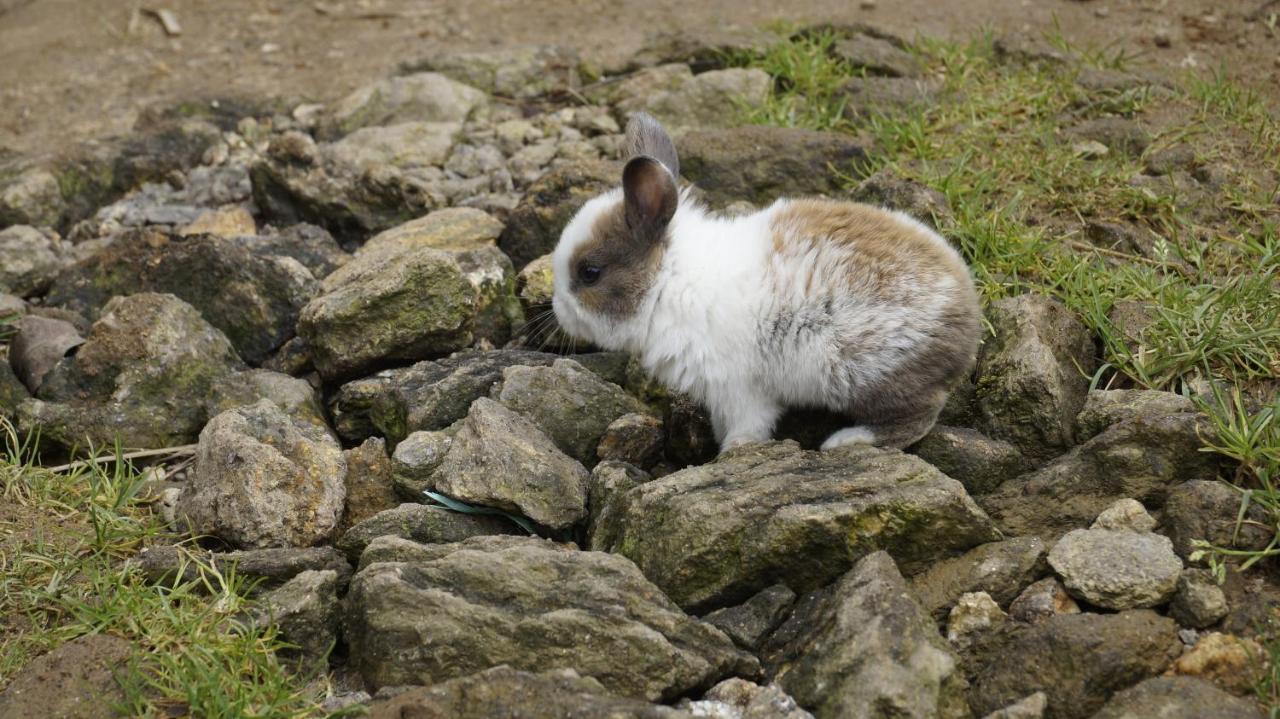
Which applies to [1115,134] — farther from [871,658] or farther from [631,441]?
[871,658]

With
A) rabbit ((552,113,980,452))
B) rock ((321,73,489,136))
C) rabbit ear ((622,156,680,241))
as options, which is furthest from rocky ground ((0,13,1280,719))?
rock ((321,73,489,136))

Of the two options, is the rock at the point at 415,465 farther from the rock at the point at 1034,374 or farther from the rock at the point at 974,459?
the rock at the point at 1034,374

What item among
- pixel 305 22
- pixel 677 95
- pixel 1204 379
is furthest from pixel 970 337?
pixel 305 22

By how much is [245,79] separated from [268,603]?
6184 millimetres

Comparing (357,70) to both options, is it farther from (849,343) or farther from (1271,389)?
(1271,389)

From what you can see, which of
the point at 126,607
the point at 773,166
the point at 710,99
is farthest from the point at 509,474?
the point at 710,99

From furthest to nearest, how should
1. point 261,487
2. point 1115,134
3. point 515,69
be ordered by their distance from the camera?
point 515,69 < point 1115,134 < point 261,487

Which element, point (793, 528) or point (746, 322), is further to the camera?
point (746, 322)

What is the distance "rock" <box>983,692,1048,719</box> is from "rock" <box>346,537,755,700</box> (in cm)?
78

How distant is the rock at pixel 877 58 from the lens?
299 inches

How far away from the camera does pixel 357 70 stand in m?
8.95

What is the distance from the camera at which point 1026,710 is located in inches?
127

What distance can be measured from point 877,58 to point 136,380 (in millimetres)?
5117

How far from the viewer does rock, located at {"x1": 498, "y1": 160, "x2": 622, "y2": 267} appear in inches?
244
